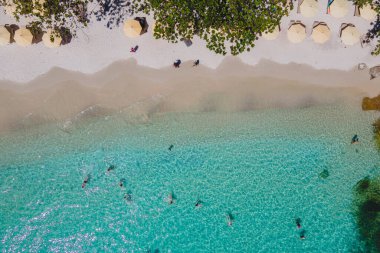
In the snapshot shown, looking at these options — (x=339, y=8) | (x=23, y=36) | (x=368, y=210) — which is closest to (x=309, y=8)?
(x=339, y=8)

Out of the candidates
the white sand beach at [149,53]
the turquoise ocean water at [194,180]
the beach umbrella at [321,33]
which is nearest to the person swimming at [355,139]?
the turquoise ocean water at [194,180]

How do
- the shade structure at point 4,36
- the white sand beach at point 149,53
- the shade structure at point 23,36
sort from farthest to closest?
1. the white sand beach at point 149,53
2. the shade structure at point 4,36
3. the shade structure at point 23,36

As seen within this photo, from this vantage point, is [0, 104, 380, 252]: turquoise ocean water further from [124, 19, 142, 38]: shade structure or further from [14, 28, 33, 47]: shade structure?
[14, 28, 33, 47]: shade structure

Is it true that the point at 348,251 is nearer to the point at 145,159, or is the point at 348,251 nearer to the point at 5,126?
the point at 145,159

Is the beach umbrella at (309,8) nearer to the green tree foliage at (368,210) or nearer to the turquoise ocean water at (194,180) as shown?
the turquoise ocean water at (194,180)

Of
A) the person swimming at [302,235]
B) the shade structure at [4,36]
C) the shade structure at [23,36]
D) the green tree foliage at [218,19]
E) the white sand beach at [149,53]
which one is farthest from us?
the person swimming at [302,235]

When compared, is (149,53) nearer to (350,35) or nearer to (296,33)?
(296,33)
